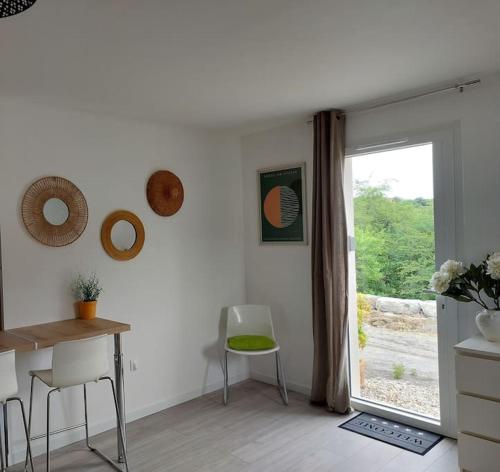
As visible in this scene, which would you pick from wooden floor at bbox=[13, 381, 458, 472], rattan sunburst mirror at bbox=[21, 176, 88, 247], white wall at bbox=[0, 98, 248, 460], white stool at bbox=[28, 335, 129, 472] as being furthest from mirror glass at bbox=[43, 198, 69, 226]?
wooden floor at bbox=[13, 381, 458, 472]

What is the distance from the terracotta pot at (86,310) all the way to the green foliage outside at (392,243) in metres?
2.07

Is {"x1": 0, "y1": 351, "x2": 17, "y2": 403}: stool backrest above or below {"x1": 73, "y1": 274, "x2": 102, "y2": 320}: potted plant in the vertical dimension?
below

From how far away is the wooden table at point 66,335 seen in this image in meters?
2.61

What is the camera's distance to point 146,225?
3762 mm

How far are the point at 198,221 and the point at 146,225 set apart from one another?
549 mm

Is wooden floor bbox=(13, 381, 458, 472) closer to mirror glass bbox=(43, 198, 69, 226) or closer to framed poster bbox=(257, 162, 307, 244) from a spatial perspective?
framed poster bbox=(257, 162, 307, 244)

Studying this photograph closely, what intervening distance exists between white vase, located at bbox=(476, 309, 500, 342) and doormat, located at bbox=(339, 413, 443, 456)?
2.97 ft

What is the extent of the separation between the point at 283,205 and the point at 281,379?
5.25 feet

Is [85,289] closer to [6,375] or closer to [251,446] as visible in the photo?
[6,375]

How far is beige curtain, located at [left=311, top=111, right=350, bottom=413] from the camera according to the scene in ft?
11.7

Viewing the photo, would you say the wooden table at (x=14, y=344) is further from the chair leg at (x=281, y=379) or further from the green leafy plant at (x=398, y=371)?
the green leafy plant at (x=398, y=371)

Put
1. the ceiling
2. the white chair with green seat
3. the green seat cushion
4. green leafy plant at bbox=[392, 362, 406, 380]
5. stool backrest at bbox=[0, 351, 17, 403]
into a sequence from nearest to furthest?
the ceiling < stool backrest at bbox=[0, 351, 17, 403] < green leafy plant at bbox=[392, 362, 406, 380] < the green seat cushion < the white chair with green seat

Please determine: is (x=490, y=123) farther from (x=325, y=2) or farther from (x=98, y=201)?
(x=98, y=201)

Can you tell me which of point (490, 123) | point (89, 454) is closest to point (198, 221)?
point (89, 454)
